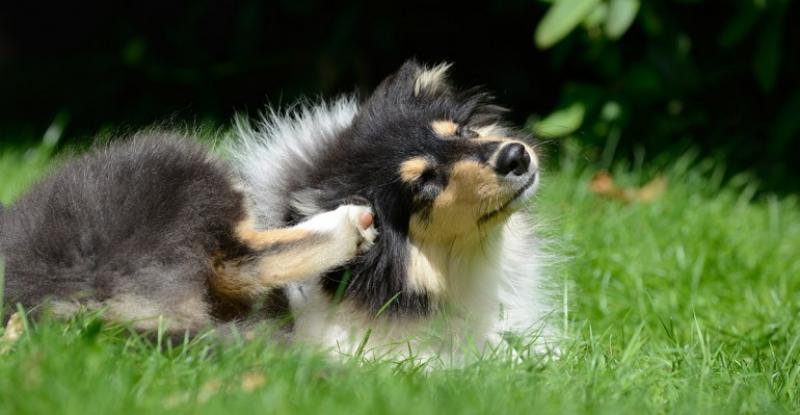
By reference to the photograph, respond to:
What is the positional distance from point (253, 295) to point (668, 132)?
169 inches

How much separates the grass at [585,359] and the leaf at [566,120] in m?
0.78

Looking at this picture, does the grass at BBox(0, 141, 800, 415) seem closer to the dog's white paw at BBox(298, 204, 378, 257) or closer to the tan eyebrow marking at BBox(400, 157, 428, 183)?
the dog's white paw at BBox(298, 204, 378, 257)

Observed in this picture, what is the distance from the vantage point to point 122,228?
343 cm

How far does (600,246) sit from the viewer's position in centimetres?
528

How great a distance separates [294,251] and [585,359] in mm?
1046

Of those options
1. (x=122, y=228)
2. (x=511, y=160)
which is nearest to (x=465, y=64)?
(x=511, y=160)

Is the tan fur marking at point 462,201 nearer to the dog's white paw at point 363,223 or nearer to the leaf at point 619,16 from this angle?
the dog's white paw at point 363,223

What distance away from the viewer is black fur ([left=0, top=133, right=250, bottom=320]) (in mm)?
3336

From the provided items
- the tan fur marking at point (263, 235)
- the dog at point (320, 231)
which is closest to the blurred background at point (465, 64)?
the dog at point (320, 231)

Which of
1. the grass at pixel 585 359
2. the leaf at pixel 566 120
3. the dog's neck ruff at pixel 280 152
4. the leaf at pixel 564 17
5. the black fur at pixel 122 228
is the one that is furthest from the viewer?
the leaf at pixel 566 120

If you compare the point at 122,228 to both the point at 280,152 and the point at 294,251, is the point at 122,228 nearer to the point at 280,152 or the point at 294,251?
the point at 294,251

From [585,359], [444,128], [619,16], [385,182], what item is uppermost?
[619,16]

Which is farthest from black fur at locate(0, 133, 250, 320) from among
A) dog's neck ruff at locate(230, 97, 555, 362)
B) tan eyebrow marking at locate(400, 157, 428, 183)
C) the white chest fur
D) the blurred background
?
the blurred background

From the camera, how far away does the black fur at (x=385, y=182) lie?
12.6 ft
